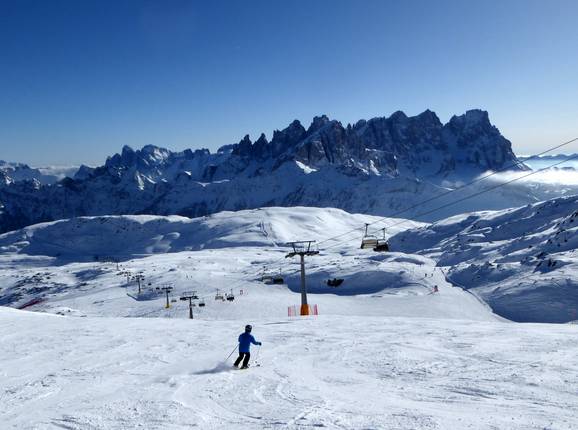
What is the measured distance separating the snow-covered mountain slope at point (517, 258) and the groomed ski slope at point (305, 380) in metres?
47.2

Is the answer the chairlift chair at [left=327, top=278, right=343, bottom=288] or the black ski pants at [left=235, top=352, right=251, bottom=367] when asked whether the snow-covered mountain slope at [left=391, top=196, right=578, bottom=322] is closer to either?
the chairlift chair at [left=327, top=278, right=343, bottom=288]

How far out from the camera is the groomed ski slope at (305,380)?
30.7 feet

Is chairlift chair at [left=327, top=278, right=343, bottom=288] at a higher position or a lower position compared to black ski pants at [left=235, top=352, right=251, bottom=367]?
lower

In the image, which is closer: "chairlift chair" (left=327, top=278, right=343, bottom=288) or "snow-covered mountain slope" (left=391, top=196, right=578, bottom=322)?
"snow-covered mountain slope" (left=391, top=196, right=578, bottom=322)

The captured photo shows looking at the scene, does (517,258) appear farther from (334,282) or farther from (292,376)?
(292,376)

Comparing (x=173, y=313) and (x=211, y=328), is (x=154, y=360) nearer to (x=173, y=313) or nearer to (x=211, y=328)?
(x=211, y=328)

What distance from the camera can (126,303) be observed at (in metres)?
82.7

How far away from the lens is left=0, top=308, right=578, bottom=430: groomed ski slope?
9359 millimetres

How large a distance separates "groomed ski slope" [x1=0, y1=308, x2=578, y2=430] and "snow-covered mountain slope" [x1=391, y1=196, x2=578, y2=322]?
47.2 metres

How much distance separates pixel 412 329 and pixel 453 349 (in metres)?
4.75

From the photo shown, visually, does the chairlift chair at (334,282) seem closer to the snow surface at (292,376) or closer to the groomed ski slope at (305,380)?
the snow surface at (292,376)

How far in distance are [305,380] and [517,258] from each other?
321 feet

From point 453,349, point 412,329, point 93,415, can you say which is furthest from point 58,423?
point 412,329

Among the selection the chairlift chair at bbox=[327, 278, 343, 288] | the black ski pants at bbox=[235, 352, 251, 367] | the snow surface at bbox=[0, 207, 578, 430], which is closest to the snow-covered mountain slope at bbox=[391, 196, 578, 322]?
the chairlift chair at bbox=[327, 278, 343, 288]
